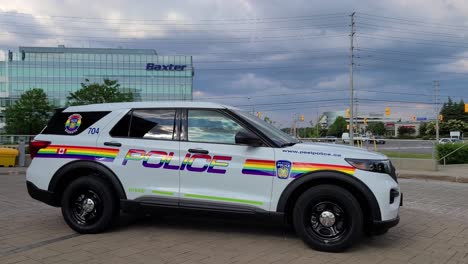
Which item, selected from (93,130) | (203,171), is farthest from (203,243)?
(93,130)

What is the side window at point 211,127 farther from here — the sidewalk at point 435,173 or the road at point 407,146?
the road at point 407,146

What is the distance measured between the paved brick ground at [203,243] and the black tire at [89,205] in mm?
159

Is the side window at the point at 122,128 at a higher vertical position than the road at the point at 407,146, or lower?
higher

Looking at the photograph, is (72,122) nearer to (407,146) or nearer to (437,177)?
(437,177)

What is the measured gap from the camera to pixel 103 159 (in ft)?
18.6

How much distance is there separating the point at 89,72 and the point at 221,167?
10255 cm

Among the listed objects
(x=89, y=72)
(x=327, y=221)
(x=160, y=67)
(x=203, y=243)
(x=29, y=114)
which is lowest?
(x=203, y=243)

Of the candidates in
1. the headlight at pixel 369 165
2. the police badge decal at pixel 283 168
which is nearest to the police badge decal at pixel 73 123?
the police badge decal at pixel 283 168

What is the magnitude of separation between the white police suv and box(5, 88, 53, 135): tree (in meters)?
60.5

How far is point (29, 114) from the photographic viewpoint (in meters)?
62.4

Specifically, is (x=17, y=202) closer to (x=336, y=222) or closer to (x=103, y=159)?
(x=103, y=159)

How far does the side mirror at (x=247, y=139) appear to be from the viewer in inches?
202

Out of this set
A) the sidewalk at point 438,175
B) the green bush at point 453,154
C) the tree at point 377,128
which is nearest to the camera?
the sidewalk at point 438,175

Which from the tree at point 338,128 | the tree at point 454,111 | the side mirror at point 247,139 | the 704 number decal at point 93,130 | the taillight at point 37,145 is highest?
the tree at point 454,111
